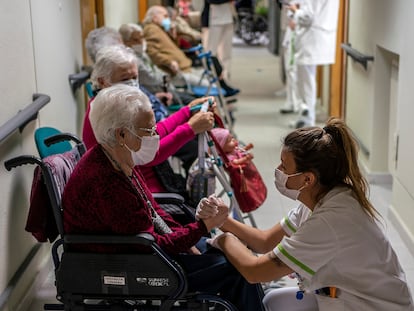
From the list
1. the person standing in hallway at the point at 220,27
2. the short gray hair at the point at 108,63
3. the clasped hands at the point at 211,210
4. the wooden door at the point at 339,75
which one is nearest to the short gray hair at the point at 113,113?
the clasped hands at the point at 211,210

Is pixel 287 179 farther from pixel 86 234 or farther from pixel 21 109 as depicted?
pixel 21 109

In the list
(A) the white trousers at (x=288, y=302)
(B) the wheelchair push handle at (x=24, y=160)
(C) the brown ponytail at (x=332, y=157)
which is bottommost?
(A) the white trousers at (x=288, y=302)

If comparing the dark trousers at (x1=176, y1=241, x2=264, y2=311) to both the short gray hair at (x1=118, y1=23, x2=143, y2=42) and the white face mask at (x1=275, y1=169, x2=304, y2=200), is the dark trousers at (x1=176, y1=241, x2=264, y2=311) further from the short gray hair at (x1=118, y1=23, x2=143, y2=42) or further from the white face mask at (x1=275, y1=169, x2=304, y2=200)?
the short gray hair at (x1=118, y1=23, x2=143, y2=42)

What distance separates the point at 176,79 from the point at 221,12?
6.48 ft

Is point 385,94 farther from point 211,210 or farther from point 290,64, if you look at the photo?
point 211,210

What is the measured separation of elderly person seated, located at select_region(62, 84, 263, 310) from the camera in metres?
2.42

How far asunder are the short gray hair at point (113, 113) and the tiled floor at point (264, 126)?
129 cm

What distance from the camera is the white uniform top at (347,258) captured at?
2137 mm

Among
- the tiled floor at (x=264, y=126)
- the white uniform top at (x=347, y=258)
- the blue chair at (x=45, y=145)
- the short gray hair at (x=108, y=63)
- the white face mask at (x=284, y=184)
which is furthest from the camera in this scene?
the tiled floor at (x=264, y=126)

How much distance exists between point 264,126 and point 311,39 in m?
1.14

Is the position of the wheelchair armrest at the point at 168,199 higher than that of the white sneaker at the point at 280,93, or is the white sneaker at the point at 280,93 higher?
the wheelchair armrest at the point at 168,199

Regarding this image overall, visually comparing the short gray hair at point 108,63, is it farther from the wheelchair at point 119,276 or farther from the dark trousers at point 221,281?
the dark trousers at point 221,281

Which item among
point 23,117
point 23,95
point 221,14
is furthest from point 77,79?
point 221,14

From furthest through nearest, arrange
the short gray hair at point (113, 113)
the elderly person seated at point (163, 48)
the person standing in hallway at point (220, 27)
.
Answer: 1. the person standing in hallway at point (220, 27)
2. the elderly person seated at point (163, 48)
3. the short gray hair at point (113, 113)
